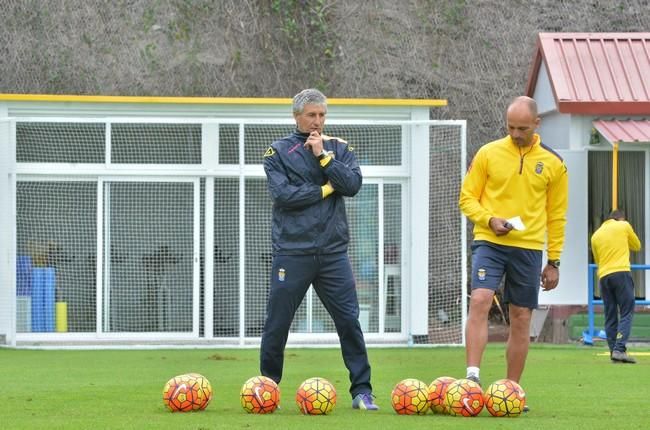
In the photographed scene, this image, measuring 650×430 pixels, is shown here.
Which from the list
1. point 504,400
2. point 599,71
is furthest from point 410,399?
point 599,71

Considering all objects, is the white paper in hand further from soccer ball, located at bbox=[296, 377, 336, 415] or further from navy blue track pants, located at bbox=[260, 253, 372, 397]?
soccer ball, located at bbox=[296, 377, 336, 415]

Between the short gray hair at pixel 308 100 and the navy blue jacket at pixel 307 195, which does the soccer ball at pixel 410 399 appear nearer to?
the navy blue jacket at pixel 307 195

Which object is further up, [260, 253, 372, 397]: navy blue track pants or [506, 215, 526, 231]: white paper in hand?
[506, 215, 526, 231]: white paper in hand

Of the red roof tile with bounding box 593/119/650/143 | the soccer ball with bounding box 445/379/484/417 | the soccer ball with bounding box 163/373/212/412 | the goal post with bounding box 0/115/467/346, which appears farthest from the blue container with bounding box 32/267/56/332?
the soccer ball with bounding box 445/379/484/417

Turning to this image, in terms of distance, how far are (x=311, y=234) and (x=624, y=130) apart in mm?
12501

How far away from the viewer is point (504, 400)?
320 inches

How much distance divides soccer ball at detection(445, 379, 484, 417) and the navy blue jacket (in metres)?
1.16

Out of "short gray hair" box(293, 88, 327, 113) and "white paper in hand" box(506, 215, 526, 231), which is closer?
"short gray hair" box(293, 88, 327, 113)

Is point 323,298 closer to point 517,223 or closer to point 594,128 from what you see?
point 517,223

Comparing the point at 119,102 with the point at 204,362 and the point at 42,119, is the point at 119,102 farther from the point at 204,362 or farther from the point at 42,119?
the point at 204,362

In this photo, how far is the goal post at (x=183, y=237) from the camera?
61.9 ft

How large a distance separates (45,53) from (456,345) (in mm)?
A: 10349

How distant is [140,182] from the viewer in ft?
63.0

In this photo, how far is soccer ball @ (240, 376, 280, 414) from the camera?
324 inches
